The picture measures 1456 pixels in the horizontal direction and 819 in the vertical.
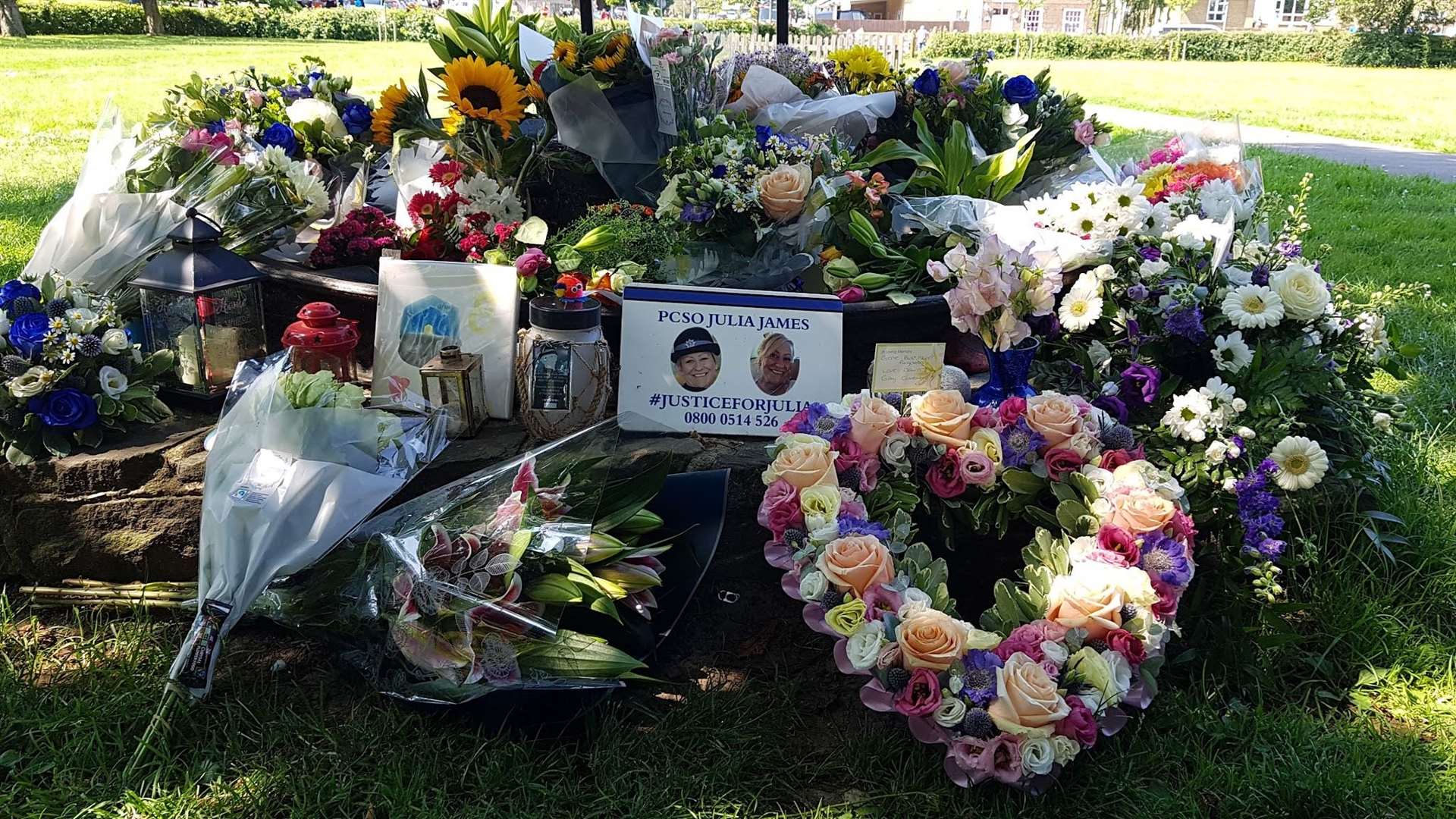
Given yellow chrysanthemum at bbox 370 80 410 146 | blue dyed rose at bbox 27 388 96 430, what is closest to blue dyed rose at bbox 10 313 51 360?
blue dyed rose at bbox 27 388 96 430

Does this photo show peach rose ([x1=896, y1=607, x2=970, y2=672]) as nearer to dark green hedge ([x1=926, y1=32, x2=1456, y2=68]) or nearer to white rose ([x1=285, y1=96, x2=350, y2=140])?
white rose ([x1=285, y1=96, x2=350, y2=140])

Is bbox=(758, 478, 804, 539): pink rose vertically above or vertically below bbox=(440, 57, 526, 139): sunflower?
below

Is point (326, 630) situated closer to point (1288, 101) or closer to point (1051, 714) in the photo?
point (1051, 714)

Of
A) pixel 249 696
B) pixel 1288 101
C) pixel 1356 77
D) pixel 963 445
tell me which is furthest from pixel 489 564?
pixel 1356 77

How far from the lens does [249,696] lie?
2082 mm

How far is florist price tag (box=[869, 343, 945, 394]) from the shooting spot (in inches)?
102

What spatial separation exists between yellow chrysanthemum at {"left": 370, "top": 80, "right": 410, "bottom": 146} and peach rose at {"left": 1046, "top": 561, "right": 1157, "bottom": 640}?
7.44 feet

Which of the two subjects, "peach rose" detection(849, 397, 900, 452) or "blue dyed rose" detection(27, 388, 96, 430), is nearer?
"peach rose" detection(849, 397, 900, 452)

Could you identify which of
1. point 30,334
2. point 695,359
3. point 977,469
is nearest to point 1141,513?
point 977,469

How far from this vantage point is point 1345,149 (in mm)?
9578

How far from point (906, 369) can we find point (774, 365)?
1.06 ft

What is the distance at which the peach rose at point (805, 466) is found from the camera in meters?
2.10

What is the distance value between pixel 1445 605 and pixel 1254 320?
31.6 inches

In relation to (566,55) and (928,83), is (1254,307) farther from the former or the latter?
(566,55)
